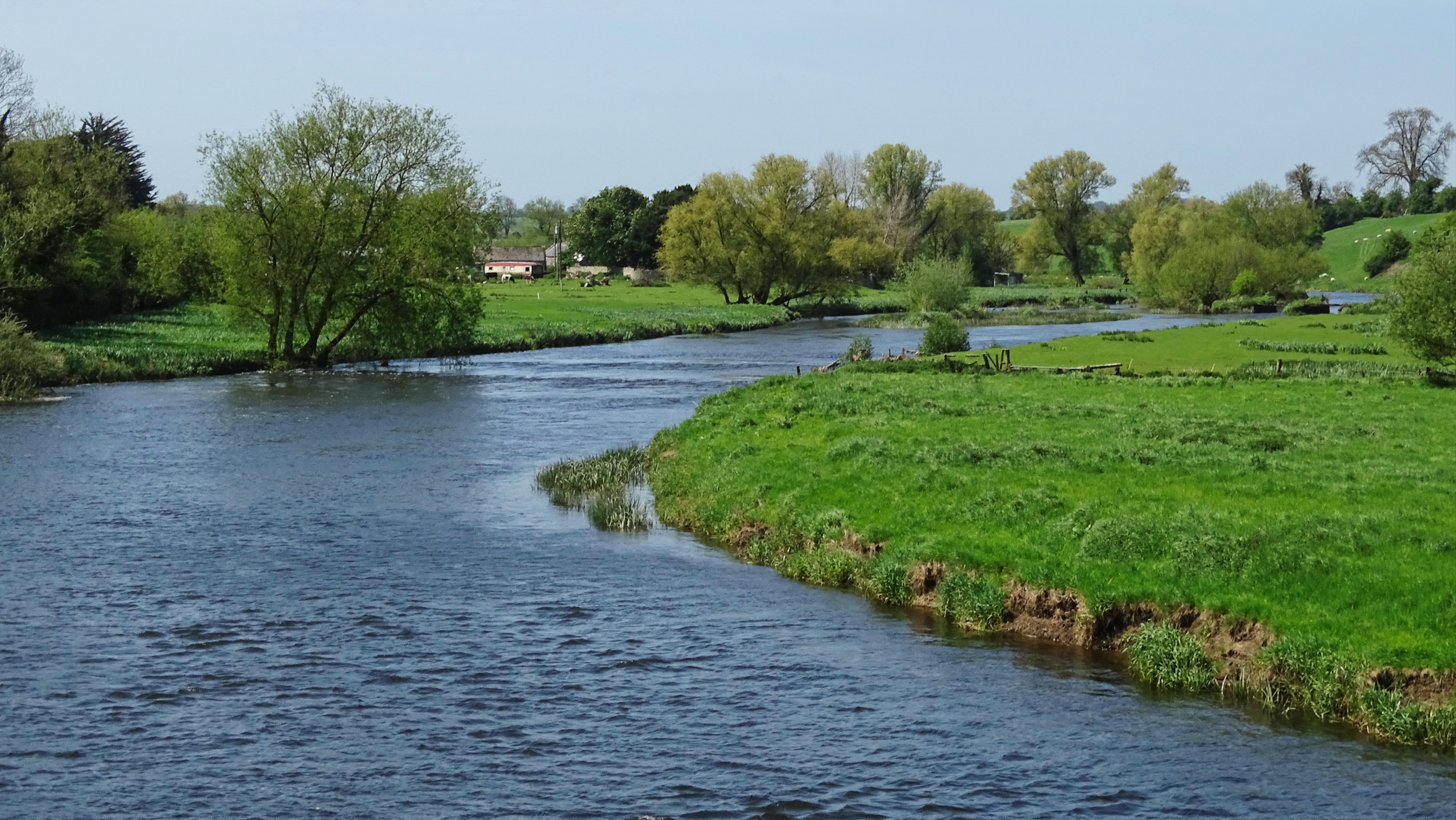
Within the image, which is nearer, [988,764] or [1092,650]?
[988,764]

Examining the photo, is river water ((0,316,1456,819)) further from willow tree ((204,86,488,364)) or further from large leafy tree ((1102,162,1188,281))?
large leafy tree ((1102,162,1188,281))

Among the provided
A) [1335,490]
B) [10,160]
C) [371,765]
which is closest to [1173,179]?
[10,160]

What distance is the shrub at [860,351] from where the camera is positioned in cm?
5644

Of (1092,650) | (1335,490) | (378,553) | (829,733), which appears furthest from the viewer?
(378,553)

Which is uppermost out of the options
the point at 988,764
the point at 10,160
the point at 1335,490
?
the point at 10,160

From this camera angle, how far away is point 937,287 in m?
103

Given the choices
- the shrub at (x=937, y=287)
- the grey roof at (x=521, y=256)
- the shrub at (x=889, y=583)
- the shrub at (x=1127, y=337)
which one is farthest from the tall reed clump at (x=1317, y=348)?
the grey roof at (x=521, y=256)

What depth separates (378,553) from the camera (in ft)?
77.7

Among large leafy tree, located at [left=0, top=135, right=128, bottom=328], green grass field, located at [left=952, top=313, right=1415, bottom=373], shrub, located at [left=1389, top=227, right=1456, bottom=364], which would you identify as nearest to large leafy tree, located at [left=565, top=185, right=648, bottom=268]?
large leafy tree, located at [left=0, top=135, right=128, bottom=328]

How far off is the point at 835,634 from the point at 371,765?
7227 millimetres

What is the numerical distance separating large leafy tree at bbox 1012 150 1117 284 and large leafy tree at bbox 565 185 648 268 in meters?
51.0

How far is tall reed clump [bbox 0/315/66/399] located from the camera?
48000 mm

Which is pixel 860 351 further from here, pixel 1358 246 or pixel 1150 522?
pixel 1358 246

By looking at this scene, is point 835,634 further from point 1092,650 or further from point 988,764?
point 988,764
